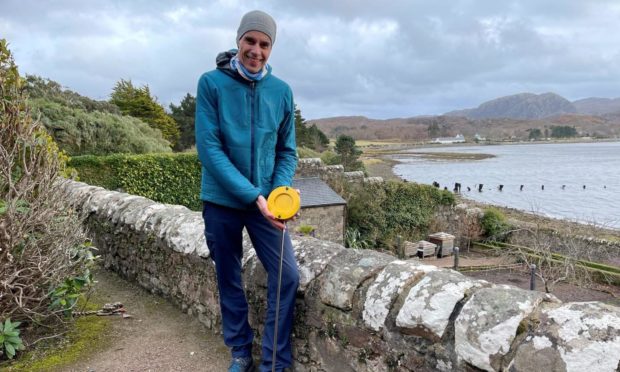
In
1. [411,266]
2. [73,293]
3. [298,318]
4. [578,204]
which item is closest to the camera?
[411,266]

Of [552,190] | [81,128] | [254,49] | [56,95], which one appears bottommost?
[552,190]

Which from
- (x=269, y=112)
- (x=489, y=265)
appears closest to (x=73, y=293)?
(x=269, y=112)

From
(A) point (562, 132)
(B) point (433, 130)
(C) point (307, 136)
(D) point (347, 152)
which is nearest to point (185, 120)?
(C) point (307, 136)

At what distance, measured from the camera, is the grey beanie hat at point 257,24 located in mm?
2234

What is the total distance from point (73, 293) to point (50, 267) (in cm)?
37

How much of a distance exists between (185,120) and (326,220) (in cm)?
1778

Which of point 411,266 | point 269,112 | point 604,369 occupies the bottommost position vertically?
point 604,369

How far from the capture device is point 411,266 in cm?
215

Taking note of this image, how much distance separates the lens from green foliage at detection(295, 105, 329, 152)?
34312 millimetres

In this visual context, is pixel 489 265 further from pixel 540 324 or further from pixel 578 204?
pixel 578 204

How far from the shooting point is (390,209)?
63.3 feet

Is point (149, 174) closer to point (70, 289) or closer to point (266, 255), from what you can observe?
point (70, 289)

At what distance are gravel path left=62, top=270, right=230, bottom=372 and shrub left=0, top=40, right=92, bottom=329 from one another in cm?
47

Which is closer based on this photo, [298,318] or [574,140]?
[298,318]
